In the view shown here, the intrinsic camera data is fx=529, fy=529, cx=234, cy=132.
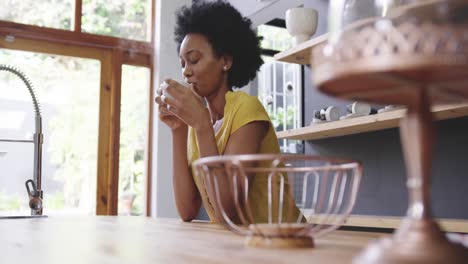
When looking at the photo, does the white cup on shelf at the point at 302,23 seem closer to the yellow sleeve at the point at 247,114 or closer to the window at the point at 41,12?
the yellow sleeve at the point at 247,114

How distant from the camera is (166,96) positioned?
1.30 meters

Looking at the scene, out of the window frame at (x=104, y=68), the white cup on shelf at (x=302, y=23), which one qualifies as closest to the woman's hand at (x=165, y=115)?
the white cup on shelf at (x=302, y=23)

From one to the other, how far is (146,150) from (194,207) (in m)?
2.61

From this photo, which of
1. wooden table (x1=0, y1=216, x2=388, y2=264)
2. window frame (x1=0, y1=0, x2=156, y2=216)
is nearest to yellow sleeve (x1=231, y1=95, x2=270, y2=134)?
wooden table (x1=0, y1=216, x2=388, y2=264)

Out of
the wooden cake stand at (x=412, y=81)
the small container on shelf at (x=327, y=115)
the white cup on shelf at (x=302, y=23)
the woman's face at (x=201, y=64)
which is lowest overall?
the wooden cake stand at (x=412, y=81)

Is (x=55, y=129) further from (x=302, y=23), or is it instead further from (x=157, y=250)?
(x=157, y=250)

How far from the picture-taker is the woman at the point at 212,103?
127 cm

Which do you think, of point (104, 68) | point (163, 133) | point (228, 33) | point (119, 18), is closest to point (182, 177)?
point (228, 33)

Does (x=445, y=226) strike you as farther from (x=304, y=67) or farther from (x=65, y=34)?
(x=65, y=34)

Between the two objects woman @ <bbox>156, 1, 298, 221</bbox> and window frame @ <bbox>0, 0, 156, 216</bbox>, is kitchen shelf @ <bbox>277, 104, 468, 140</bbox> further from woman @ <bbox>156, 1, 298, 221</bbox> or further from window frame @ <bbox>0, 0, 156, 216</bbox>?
window frame @ <bbox>0, 0, 156, 216</bbox>

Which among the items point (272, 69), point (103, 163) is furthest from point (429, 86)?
point (103, 163)

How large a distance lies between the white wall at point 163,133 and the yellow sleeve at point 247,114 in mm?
2591

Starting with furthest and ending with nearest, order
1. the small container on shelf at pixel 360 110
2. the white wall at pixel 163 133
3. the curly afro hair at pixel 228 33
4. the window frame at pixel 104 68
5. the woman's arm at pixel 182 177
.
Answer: the white wall at pixel 163 133, the window frame at pixel 104 68, the small container on shelf at pixel 360 110, the curly afro hair at pixel 228 33, the woman's arm at pixel 182 177

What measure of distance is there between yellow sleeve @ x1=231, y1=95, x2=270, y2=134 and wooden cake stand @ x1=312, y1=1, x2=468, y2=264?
0.91 m
